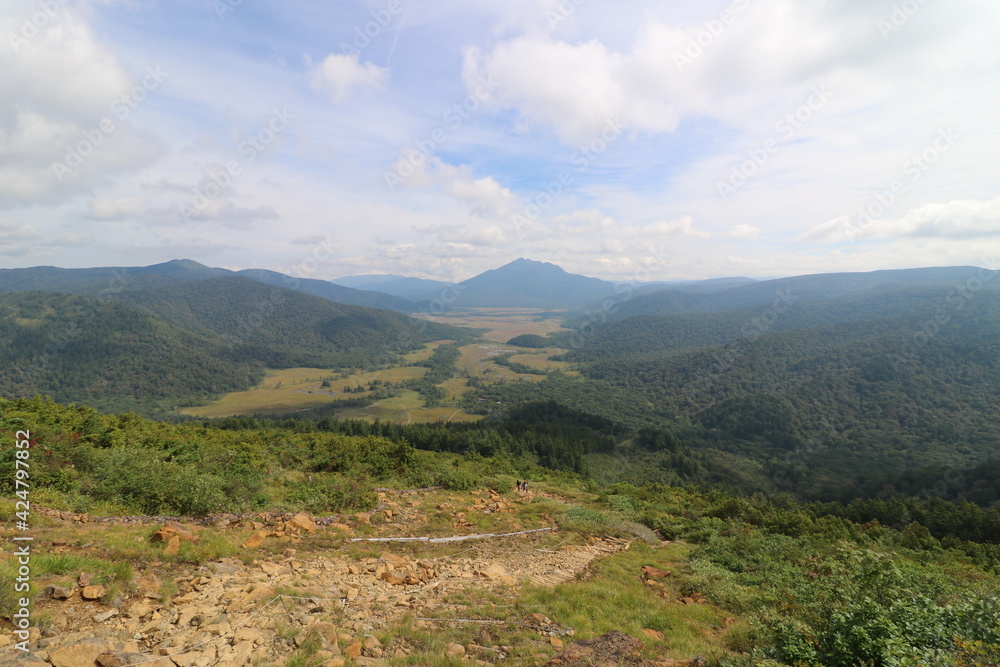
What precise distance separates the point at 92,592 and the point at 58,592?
0.42m

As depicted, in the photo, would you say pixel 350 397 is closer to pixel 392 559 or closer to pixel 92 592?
pixel 392 559

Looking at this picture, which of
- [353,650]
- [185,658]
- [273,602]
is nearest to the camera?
[185,658]

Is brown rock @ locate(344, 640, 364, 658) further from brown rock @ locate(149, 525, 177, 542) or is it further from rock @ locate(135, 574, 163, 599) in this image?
brown rock @ locate(149, 525, 177, 542)

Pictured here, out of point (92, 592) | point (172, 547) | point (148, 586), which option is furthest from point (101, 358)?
point (92, 592)

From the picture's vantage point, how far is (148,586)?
712 centimetres

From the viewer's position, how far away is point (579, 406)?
135000 millimetres

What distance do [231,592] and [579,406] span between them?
5251 inches

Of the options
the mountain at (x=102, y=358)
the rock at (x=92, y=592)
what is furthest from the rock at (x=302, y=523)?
the mountain at (x=102, y=358)

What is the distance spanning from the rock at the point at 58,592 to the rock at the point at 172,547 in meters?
2.19

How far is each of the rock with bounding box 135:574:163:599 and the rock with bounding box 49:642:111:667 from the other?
66.8 inches

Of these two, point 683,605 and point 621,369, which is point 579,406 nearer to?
point 621,369

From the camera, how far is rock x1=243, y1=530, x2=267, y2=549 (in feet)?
33.2

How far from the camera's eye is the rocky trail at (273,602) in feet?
18.9

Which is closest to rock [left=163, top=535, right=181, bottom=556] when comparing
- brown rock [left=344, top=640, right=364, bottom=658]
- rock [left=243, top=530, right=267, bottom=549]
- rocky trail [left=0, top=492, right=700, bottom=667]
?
rocky trail [left=0, top=492, right=700, bottom=667]
